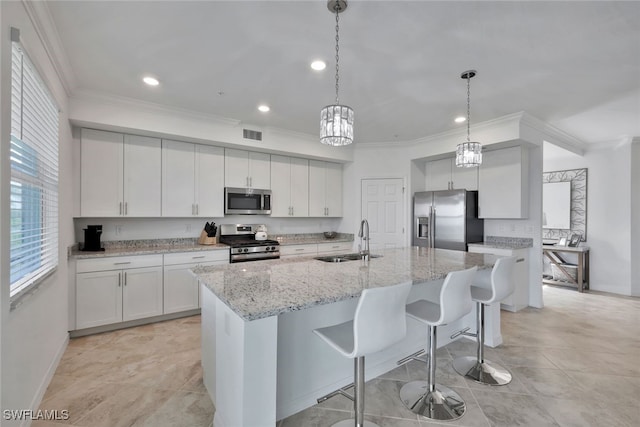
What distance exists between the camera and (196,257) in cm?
370

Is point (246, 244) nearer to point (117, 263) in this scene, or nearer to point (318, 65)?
point (117, 263)

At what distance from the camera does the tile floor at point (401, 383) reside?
187 cm

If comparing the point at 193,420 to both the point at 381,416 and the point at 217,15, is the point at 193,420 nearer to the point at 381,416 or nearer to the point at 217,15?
the point at 381,416

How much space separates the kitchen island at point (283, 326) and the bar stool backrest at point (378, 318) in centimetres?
11

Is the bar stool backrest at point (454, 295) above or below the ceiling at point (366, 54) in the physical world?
below

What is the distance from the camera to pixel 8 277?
1.46 m

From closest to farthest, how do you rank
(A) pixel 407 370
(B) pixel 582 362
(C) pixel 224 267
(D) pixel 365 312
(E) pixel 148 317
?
(D) pixel 365 312
(C) pixel 224 267
(A) pixel 407 370
(B) pixel 582 362
(E) pixel 148 317

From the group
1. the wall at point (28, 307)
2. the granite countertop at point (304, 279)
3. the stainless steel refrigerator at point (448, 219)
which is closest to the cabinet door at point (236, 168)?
the wall at point (28, 307)

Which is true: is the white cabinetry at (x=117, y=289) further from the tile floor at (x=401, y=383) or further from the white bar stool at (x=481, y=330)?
the white bar stool at (x=481, y=330)

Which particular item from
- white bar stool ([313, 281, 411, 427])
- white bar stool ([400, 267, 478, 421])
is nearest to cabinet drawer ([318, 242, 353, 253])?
white bar stool ([400, 267, 478, 421])

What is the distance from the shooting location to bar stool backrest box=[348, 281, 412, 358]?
1.42 meters

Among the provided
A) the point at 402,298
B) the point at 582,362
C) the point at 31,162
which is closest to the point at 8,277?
the point at 31,162

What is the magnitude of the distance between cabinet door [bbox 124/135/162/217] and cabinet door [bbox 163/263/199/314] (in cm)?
77

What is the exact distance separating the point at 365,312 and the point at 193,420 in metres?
1.40
